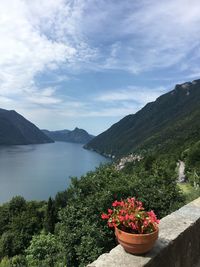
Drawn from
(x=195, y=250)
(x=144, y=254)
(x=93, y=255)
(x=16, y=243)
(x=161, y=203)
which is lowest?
(x=16, y=243)

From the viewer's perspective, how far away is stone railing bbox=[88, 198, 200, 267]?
2.87 meters

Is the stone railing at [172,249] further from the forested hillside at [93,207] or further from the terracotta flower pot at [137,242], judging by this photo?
the forested hillside at [93,207]

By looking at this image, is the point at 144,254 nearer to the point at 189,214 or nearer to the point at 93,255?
the point at 189,214

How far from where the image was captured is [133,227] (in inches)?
124

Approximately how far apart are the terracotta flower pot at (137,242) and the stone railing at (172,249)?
6cm

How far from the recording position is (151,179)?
20.8 m

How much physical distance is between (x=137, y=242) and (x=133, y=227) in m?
0.21

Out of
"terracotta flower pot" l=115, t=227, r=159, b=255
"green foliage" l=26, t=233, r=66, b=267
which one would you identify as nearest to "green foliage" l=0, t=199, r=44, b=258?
"green foliage" l=26, t=233, r=66, b=267

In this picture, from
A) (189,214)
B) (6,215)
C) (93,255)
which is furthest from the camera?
(6,215)

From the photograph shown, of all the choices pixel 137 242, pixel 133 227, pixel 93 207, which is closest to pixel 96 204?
pixel 93 207

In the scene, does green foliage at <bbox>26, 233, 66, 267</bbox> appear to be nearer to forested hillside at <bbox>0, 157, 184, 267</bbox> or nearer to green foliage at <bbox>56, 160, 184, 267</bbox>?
forested hillside at <bbox>0, 157, 184, 267</bbox>

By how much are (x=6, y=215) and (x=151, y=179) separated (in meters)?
33.6

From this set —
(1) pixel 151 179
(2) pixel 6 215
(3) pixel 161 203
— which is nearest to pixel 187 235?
(3) pixel 161 203

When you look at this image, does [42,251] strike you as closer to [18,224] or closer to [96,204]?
[96,204]
